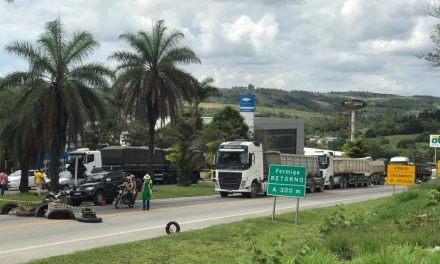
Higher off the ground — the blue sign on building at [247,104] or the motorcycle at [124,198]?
the blue sign on building at [247,104]

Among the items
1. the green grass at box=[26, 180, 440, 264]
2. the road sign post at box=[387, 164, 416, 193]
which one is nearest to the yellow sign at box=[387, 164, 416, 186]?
the road sign post at box=[387, 164, 416, 193]

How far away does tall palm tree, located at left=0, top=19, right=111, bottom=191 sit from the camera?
29578 mm

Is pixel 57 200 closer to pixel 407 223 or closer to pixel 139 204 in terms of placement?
pixel 139 204

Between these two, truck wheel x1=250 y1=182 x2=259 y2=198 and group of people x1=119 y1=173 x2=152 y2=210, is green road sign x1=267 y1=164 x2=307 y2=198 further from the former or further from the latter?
truck wheel x1=250 y1=182 x2=259 y2=198

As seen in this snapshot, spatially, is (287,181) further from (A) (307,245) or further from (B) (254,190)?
(B) (254,190)

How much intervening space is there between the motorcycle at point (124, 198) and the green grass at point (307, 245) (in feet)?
37.0

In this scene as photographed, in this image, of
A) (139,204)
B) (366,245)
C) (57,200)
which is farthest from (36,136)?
(366,245)

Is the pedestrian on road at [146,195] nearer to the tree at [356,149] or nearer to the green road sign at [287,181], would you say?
the green road sign at [287,181]

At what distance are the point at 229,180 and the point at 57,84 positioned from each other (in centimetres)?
1172

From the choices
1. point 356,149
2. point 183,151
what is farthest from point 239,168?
point 356,149

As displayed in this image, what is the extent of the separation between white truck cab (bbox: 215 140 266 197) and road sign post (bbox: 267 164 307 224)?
1679cm

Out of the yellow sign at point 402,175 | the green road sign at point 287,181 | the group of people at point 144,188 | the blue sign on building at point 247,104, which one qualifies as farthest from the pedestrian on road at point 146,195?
the blue sign on building at point 247,104

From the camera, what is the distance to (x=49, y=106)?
96.8 ft

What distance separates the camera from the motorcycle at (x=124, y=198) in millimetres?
27750
